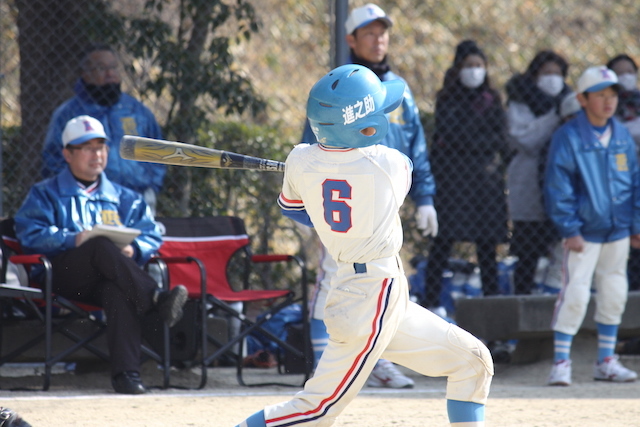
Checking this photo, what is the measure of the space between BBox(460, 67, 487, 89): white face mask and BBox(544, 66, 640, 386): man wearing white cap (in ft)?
2.76

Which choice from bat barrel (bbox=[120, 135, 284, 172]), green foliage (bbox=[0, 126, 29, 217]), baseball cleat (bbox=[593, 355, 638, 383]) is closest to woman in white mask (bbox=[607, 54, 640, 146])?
baseball cleat (bbox=[593, 355, 638, 383])

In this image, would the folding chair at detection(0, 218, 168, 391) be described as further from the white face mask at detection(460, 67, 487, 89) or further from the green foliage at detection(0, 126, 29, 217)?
the white face mask at detection(460, 67, 487, 89)

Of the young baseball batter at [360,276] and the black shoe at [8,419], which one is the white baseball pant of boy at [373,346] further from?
the black shoe at [8,419]

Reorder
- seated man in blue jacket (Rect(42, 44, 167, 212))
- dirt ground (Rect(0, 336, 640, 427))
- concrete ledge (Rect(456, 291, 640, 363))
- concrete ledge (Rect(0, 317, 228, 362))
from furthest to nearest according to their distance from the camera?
concrete ledge (Rect(456, 291, 640, 363)), seated man in blue jacket (Rect(42, 44, 167, 212)), concrete ledge (Rect(0, 317, 228, 362)), dirt ground (Rect(0, 336, 640, 427))

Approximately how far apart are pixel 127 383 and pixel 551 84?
3.51 m

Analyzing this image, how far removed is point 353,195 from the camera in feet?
9.80

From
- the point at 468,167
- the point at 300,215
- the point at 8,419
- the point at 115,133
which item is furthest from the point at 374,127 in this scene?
the point at 468,167

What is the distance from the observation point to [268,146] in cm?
700

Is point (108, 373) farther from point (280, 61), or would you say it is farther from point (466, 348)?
point (280, 61)

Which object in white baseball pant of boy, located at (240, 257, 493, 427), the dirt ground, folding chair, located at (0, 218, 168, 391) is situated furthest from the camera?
folding chair, located at (0, 218, 168, 391)

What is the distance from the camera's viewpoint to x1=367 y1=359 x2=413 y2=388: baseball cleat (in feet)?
16.7

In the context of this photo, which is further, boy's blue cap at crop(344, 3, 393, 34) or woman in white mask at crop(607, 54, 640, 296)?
woman in white mask at crop(607, 54, 640, 296)

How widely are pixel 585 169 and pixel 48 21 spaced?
359 centimetres

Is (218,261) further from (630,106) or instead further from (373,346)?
(630,106)
